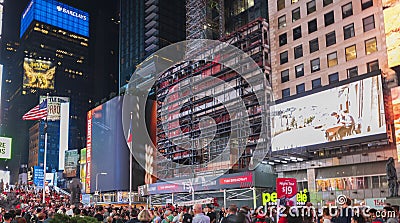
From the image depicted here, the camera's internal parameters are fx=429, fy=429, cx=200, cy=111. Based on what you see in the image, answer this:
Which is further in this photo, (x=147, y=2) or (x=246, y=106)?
(x=147, y=2)

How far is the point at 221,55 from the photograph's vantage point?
198 feet

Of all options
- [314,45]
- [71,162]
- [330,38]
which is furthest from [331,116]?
[71,162]

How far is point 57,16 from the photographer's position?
169 metres

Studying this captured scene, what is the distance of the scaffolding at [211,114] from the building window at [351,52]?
37.1ft

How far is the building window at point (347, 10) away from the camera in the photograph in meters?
42.3

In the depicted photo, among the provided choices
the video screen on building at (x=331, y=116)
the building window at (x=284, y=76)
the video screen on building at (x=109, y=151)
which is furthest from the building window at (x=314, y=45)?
the video screen on building at (x=109, y=151)

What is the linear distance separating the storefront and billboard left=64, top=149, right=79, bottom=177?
219 ft

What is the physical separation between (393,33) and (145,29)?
236 ft

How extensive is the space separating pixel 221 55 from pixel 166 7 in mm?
43160

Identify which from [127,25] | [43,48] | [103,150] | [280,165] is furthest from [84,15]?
[280,165]

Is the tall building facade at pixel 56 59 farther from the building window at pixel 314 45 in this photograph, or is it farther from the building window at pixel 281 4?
the building window at pixel 314 45

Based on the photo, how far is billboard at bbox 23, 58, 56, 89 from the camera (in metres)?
140

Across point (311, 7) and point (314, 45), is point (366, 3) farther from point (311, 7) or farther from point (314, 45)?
point (314, 45)

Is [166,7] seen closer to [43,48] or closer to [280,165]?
[280,165]
